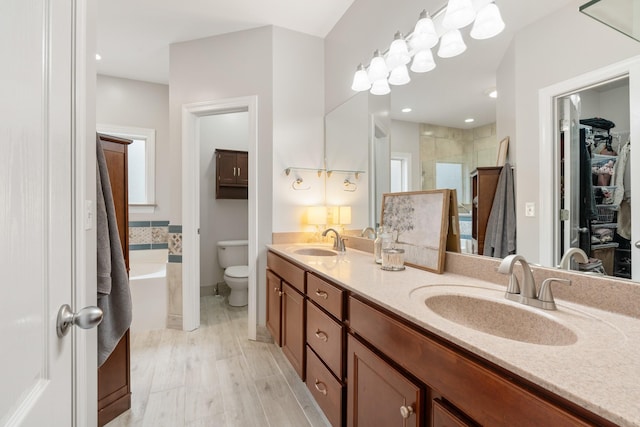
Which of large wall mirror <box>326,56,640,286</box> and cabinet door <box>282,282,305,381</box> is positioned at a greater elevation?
large wall mirror <box>326,56,640,286</box>

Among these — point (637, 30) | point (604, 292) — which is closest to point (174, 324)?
point (604, 292)

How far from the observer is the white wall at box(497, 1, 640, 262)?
0.93m

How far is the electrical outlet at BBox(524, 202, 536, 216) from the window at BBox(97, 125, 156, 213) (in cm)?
365

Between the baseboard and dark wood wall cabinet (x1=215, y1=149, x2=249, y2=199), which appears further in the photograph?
dark wood wall cabinet (x1=215, y1=149, x2=249, y2=199)

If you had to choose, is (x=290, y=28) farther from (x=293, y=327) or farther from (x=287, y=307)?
(x=293, y=327)

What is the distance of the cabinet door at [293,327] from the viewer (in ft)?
5.65

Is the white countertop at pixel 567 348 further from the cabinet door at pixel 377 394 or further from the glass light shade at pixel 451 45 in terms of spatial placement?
the glass light shade at pixel 451 45

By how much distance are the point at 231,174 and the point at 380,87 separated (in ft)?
7.64

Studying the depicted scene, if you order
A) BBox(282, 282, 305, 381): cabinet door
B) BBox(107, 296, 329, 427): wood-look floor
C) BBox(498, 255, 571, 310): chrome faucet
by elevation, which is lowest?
BBox(107, 296, 329, 427): wood-look floor

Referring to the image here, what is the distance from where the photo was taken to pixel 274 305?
2.23m

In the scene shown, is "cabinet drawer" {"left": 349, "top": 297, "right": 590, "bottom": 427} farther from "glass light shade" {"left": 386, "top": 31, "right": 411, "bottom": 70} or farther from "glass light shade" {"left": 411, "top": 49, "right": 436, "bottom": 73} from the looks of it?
"glass light shade" {"left": 386, "top": 31, "right": 411, "bottom": 70}

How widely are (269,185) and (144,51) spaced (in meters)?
1.88

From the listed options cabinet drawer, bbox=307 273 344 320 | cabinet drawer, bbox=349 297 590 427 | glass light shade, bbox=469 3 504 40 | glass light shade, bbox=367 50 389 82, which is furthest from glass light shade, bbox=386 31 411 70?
cabinet drawer, bbox=349 297 590 427
